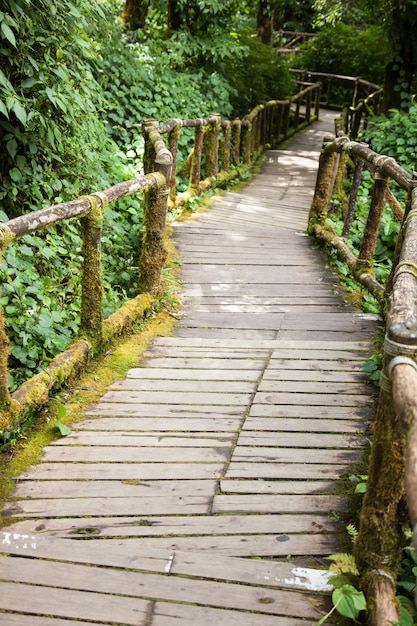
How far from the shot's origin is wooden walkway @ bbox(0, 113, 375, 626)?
79.6 inches

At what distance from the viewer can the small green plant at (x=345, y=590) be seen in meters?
1.94

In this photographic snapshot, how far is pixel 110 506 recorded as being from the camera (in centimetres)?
249

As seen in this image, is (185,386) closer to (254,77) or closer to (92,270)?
(92,270)

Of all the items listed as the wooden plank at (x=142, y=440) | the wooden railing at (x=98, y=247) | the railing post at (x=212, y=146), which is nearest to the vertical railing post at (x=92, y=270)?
the wooden railing at (x=98, y=247)

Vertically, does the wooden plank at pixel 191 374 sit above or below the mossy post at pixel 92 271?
below

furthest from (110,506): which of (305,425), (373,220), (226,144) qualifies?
(226,144)

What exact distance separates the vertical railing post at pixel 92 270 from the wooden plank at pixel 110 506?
1.40m

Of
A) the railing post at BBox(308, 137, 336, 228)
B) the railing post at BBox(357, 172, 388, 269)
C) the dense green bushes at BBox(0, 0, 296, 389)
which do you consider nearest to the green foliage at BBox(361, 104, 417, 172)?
the railing post at BBox(308, 137, 336, 228)

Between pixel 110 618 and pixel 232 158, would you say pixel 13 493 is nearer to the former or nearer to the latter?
pixel 110 618

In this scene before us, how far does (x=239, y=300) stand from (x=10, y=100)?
216cm

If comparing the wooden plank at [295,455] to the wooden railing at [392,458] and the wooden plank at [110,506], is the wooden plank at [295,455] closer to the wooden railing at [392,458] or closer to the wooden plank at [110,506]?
the wooden plank at [110,506]

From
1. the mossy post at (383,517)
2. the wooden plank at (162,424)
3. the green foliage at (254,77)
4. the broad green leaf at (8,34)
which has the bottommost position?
the wooden plank at (162,424)

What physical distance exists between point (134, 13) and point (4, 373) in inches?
430

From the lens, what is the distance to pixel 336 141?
6211 mm
